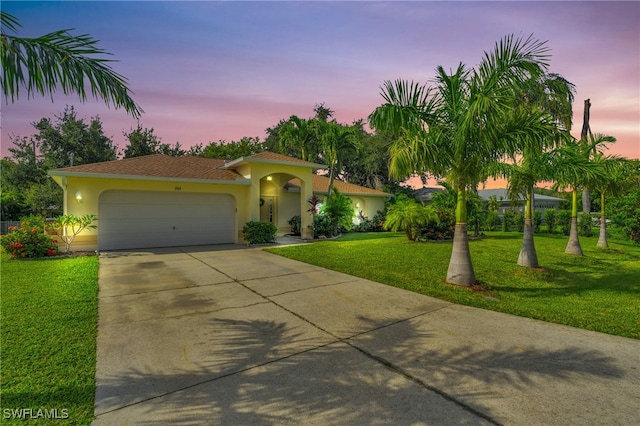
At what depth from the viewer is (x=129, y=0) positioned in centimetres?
559

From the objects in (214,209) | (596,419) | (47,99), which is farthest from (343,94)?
(596,419)

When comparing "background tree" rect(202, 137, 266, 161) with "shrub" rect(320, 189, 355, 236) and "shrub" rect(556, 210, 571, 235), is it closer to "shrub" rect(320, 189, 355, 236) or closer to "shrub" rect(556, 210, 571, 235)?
"shrub" rect(320, 189, 355, 236)

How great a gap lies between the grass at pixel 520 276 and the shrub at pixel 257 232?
1.98 m

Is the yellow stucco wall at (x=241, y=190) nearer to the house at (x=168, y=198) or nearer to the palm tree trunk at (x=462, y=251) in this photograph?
the house at (x=168, y=198)

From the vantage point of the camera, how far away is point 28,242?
992 cm

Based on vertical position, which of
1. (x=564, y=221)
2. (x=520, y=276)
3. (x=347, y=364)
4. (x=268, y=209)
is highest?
(x=268, y=209)

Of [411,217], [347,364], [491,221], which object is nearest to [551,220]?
[491,221]

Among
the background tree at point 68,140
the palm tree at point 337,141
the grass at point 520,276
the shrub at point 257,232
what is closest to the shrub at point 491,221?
the grass at point 520,276

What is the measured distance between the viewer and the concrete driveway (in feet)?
8.09

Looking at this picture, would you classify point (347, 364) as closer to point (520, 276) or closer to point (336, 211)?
point (520, 276)

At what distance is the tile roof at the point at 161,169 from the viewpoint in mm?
11720

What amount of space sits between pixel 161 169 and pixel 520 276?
46.3 feet

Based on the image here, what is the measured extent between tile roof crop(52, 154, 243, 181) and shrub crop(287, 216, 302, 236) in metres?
4.32

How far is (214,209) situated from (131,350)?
36.8ft
